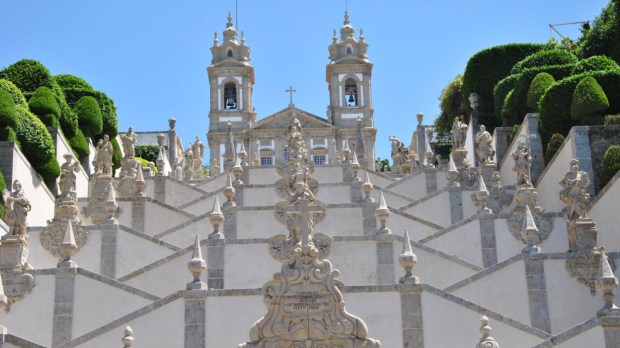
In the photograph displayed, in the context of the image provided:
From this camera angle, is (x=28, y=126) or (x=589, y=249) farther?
(x=28, y=126)

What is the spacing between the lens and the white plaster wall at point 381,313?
18.9 meters

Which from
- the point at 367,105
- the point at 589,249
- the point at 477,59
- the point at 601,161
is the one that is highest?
the point at 367,105

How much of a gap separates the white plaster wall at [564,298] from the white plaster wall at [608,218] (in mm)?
4317

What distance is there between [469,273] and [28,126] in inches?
640

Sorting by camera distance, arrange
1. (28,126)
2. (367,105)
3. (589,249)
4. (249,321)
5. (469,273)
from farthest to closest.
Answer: (367,105)
(28,126)
(469,273)
(589,249)
(249,321)

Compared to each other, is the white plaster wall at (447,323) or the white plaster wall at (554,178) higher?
the white plaster wall at (554,178)

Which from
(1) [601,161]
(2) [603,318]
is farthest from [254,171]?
(2) [603,318]

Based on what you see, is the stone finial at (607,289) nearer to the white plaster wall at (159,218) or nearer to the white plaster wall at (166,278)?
the white plaster wall at (166,278)

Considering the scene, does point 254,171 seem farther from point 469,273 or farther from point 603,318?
point 603,318

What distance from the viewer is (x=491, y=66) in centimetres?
4331

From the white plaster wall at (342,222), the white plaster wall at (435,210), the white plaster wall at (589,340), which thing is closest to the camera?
the white plaster wall at (589,340)

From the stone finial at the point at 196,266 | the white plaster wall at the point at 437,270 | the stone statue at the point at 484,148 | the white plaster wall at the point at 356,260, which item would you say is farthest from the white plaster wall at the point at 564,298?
the stone statue at the point at 484,148

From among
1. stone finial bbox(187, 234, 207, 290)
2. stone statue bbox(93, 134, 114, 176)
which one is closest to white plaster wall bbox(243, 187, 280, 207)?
stone statue bbox(93, 134, 114, 176)

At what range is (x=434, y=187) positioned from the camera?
34250mm
